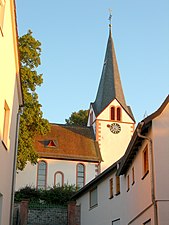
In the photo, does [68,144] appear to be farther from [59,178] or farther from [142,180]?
[142,180]

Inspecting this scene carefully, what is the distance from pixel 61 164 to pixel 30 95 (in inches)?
597

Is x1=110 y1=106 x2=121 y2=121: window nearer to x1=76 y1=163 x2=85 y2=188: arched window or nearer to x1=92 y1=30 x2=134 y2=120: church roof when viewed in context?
x1=92 y1=30 x2=134 y2=120: church roof

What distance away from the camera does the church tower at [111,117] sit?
4544cm

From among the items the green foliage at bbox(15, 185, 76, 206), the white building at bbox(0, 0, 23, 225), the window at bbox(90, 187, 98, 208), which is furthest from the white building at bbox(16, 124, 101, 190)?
the white building at bbox(0, 0, 23, 225)

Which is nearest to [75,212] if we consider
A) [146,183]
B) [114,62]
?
[146,183]

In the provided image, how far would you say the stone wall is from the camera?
28.0 m

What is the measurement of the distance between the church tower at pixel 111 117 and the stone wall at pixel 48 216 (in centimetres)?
1486

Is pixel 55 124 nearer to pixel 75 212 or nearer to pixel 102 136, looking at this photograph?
pixel 102 136

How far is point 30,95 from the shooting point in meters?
29.0

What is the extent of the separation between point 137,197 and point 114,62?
1386 inches

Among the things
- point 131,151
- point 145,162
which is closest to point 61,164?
point 131,151

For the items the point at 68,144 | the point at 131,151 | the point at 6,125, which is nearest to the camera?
the point at 6,125

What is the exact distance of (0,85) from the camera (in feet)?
41.4

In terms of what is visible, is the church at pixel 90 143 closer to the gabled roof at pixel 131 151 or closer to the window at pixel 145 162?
the gabled roof at pixel 131 151
